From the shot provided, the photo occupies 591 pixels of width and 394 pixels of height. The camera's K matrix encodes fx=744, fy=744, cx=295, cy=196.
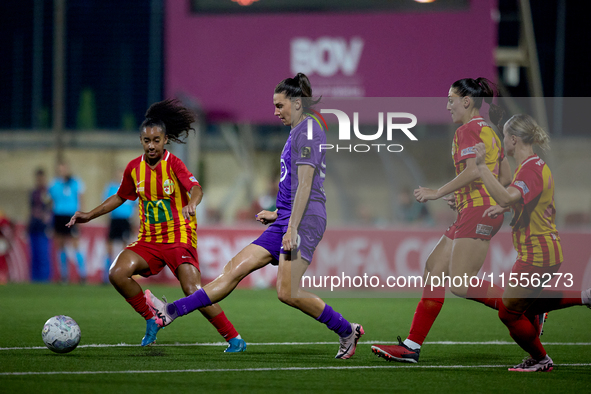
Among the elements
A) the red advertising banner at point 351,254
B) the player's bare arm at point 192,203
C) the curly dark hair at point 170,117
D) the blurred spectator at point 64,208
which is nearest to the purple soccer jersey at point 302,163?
the player's bare arm at point 192,203

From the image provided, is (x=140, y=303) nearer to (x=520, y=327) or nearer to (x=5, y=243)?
(x=520, y=327)

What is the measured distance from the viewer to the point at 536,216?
516cm

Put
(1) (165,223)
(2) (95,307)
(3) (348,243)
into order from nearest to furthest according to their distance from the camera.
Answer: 1. (1) (165,223)
2. (2) (95,307)
3. (3) (348,243)

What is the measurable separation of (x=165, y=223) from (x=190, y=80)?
325 inches

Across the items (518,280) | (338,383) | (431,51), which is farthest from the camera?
(431,51)

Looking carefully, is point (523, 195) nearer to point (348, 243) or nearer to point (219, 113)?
point (348, 243)

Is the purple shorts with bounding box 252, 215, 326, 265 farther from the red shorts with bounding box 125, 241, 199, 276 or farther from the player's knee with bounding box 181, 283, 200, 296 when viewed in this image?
the red shorts with bounding box 125, 241, 199, 276

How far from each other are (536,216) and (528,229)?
107 millimetres

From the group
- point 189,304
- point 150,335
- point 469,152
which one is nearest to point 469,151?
point 469,152

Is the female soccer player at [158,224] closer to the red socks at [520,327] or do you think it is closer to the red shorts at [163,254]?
the red shorts at [163,254]

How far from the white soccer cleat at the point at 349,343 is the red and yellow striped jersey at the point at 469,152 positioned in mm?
1211

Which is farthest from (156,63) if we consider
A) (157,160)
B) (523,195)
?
(523,195)

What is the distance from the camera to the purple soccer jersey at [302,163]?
5.32m

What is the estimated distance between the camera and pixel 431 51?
1352 cm
